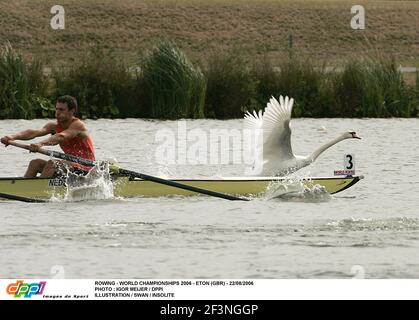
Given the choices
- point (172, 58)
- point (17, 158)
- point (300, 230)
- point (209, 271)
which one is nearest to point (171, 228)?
point (300, 230)

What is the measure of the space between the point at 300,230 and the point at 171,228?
65.0 inches

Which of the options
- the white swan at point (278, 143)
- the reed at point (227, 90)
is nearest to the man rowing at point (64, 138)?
the white swan at point (278, 143)

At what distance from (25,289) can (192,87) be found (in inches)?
790

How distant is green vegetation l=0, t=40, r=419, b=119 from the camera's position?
34219 millimetres

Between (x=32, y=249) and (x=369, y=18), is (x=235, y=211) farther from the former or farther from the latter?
(x=369, y=18)

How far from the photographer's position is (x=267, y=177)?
2136 cm

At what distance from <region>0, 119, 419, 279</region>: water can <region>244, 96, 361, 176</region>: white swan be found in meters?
0.54

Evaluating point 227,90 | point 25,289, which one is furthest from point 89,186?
point 227,90

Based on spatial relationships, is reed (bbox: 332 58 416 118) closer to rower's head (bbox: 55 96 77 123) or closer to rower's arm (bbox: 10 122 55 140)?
rower's arm (bbox: 10 122 55 140)

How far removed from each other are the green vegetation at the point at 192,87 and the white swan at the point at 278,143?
41.2 feet

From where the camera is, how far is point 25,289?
14656 millimetres

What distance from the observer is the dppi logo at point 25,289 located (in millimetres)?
14477

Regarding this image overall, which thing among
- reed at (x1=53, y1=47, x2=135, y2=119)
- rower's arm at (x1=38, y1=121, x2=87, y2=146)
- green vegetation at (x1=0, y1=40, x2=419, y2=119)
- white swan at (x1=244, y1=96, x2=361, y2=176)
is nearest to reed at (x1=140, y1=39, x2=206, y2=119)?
green vegetation at (x1=0, y1=40, x2=419, y2=119)
